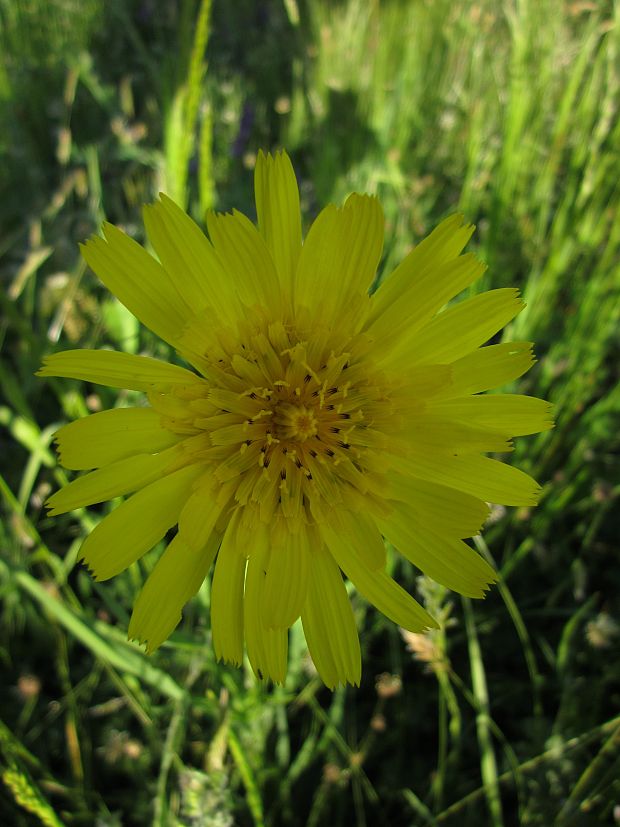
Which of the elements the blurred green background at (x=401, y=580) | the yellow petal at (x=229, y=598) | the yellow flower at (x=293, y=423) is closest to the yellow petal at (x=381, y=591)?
the yellow flower at (x=293, y=423)

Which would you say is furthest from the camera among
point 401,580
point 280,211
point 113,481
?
point 401,580

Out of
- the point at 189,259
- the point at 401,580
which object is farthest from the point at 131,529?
the point at 401,580

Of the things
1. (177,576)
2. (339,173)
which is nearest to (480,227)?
(339,173)

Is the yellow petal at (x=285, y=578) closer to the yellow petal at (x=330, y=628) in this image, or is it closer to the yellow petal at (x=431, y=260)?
the yellow petal at (x=330, y=628)

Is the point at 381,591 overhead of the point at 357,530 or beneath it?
beneath

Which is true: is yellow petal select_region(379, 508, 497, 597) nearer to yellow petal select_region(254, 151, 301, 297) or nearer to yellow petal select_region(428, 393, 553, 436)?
yellow petal select_region(428, 393, 553, 436)

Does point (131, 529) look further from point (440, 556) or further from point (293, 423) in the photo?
point (440, 556)

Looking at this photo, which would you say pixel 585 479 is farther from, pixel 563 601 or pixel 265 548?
pixel 265 548
